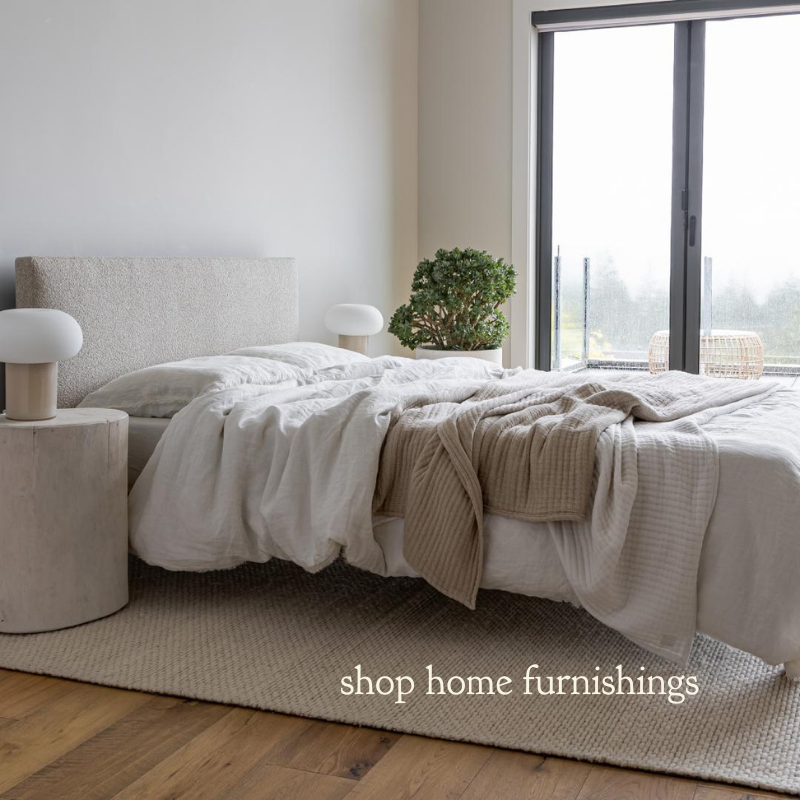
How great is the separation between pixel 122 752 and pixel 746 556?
1.28 m

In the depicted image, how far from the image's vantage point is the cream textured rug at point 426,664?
6.08 ft

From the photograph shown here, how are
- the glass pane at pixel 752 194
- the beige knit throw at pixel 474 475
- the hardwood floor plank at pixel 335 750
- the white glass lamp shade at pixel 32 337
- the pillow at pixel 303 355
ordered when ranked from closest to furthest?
the hardwood floor plank at pixel 335 750, the beige knit throw at pixel 474 475, the white glass lamp shade at pixel 32 337, the pillow at pixel 303 355, the glass pane at pixel 752 194

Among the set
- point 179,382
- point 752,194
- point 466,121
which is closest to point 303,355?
point 179,382

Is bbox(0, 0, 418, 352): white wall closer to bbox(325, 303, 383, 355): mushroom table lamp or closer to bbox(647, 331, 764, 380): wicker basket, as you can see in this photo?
bbox(325, 303, 383, 355): mushroom table lamp

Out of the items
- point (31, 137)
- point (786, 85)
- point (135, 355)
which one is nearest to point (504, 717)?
point (135, 355)

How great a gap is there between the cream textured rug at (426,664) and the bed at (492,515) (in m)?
0.16

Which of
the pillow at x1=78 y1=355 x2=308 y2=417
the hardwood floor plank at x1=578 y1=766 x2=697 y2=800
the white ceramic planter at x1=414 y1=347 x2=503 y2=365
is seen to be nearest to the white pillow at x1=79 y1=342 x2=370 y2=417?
the pillow at x1=78 y1=355 x2=308 y2=417

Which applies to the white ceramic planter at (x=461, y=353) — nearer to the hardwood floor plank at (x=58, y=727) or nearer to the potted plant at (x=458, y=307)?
the potted plant at (x=458, y=307)

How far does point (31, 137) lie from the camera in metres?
2.93

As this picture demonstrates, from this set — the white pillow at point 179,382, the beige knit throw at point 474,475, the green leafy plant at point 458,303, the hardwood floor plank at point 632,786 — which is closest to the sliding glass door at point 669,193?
the green leafy plant at point 458,303

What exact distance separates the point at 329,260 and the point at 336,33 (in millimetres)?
1081

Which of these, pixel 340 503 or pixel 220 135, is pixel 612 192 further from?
pixel 340 503

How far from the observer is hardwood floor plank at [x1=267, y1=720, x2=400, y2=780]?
1.77 meters

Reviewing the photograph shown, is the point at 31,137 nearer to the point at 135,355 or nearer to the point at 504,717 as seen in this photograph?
the point at 135,355
